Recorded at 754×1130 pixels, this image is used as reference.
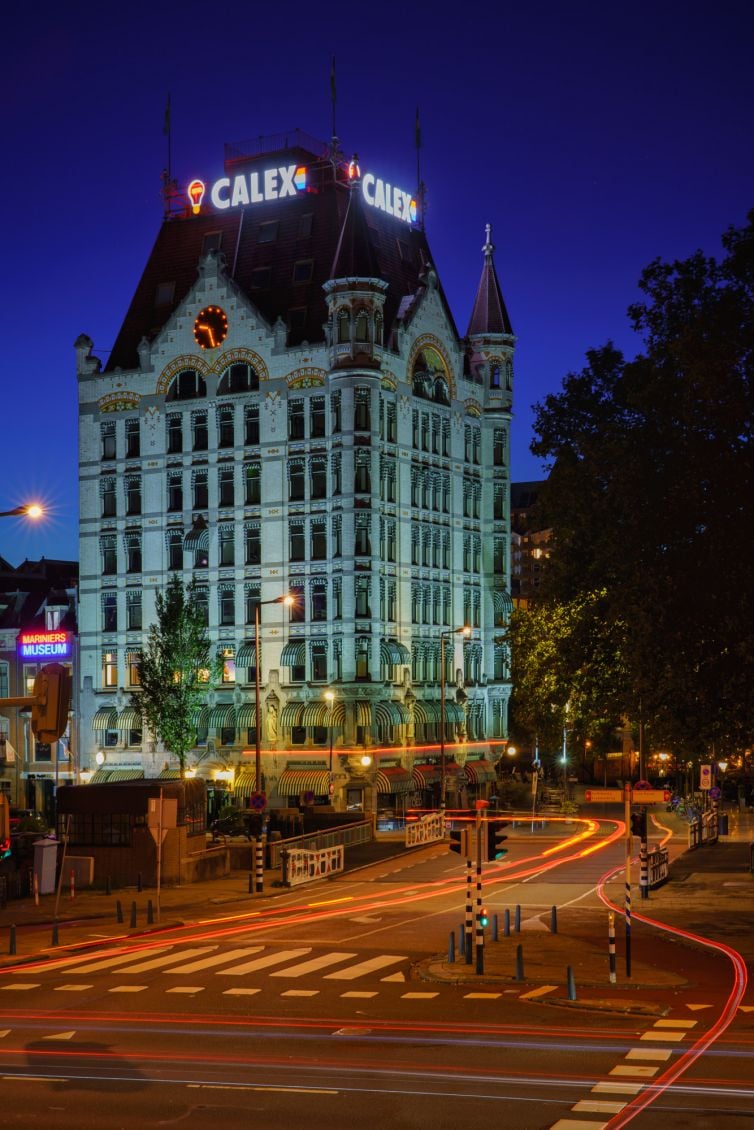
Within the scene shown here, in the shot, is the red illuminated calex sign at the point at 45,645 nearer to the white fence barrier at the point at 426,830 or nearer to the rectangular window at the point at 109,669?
the rectangular window at the point at 109,669

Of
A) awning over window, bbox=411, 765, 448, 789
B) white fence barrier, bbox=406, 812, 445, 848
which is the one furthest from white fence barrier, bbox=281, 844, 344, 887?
awning over window, bbox=411, 765, 448, 789

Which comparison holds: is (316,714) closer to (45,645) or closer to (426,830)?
(45,645)

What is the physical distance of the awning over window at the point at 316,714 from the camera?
86.4 m

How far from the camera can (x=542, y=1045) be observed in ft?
71.8

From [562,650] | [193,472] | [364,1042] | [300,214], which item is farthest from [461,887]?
[300,214]

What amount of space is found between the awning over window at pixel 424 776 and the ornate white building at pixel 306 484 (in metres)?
0.18

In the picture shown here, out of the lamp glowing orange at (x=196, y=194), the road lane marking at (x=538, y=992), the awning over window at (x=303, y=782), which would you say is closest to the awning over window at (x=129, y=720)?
the awning over window at (x=303, y=782)

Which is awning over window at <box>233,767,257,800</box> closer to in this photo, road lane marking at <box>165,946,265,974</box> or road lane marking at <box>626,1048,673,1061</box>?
road lane marking at <box>165,946,265,974</box>

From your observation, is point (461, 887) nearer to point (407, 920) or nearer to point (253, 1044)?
point (407, 920)

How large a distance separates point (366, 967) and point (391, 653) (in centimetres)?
5733

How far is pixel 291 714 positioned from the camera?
87.7 meters

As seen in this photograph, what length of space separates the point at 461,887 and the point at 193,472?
1899 inches

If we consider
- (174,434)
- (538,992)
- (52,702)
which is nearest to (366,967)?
(538,992)

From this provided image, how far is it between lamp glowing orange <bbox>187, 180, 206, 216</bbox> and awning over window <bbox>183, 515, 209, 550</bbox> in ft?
67.4
